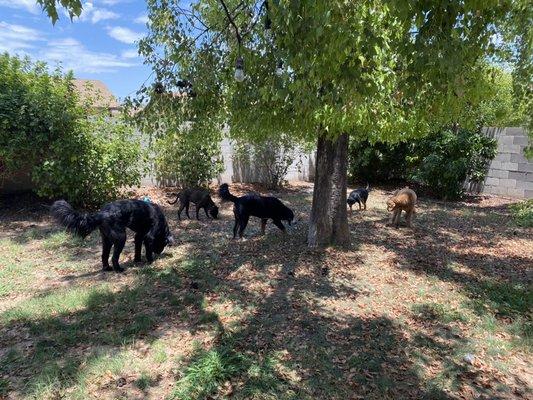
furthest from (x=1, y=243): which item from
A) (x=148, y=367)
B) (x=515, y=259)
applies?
(x=515, y=259)

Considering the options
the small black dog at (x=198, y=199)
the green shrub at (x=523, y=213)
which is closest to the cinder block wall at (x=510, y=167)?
the green shrub at (x=523, y=213)

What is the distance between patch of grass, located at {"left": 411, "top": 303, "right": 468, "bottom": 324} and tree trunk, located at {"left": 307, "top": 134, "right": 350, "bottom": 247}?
2479mm

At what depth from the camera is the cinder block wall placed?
45.0ft

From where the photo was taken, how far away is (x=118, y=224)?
656cm

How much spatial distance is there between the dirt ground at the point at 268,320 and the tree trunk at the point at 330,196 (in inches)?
14.1

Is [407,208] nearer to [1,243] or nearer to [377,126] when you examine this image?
[377,126]

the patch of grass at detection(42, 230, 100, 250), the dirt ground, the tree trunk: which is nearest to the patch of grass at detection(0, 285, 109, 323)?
the dirt ground

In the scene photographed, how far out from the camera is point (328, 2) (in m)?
3.23

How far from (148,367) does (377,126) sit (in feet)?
15.3

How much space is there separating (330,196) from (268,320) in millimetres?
3204

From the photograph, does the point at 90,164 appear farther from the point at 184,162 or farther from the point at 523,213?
the point at 523,213

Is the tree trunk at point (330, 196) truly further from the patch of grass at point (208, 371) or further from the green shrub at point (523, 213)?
the green shrub at point (523, 213)

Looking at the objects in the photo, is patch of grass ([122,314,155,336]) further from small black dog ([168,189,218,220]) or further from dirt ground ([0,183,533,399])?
small black dog ([168,189,218,220])

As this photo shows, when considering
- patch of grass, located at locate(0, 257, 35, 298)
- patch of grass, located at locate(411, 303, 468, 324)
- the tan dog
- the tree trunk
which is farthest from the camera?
the tan dog
